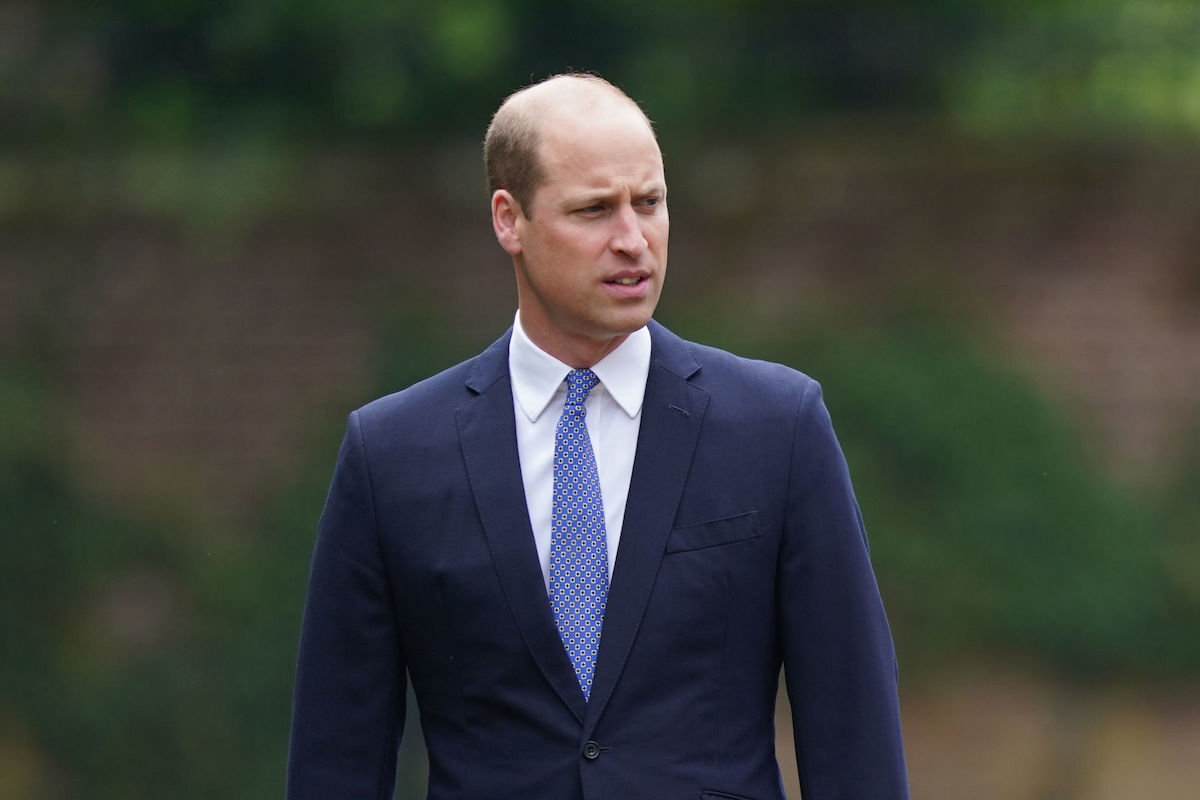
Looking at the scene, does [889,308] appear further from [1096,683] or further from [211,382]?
[211,382]

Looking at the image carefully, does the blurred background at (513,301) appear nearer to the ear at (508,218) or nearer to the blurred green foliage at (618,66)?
the blurred green foliage at (618,66)

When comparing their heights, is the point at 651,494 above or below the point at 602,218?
below

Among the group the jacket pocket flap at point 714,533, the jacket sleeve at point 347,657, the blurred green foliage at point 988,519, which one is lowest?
the blurred green foliage at point 988,519

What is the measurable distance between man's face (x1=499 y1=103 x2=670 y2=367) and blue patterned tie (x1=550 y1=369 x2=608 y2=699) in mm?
207

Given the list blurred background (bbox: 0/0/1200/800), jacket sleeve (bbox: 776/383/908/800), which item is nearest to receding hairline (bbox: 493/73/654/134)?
jacket sleeve (bbox: 776/383/908/800)

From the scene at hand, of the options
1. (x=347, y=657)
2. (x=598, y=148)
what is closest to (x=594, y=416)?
(x=598, y=148)

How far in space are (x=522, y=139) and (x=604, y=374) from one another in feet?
1.25

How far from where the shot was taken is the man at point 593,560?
2746 millimetres

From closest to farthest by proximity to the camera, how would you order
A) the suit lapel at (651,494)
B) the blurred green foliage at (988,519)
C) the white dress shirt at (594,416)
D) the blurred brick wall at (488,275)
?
the suit lapel at (651,494)
the white dress shirt at (594,416)
the blurred green foliage at (988,519)
the blurred brick wall at (488,275)

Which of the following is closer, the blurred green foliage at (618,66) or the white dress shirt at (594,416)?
the white dress shirt at (594,416)

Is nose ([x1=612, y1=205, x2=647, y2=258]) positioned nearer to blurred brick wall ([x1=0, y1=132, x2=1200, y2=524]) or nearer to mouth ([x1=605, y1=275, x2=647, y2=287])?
mouth ([x1=605, y1=275, x2=647, y2=287])

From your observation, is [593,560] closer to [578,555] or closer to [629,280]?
[578,555]

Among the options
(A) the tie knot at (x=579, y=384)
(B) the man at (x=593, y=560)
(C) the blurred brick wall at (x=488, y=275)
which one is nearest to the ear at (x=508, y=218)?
(B) the man at (x=593, y=560)

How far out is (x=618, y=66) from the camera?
8.43m
